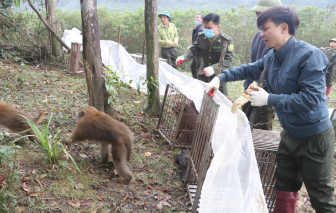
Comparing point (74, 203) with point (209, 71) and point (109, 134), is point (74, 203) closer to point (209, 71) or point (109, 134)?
point (109, 134)

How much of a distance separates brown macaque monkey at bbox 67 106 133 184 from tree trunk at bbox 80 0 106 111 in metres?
1.05

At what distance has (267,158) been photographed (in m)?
3.01

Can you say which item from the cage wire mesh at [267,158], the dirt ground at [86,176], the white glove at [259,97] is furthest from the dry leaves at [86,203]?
the white glove at [259,97]

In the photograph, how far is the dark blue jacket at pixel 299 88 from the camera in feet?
7.10

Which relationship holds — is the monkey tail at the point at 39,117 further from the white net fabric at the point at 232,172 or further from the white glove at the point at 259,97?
the white glove at the point at 259,97

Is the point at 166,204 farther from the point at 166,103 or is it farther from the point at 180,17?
the point at 180,17

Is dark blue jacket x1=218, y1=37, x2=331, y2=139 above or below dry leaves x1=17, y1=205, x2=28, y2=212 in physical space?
above

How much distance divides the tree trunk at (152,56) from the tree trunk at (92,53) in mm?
1152

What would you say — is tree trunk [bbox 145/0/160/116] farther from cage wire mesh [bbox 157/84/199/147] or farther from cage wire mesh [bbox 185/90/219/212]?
cage wire mesh [bbox 185/90/219/212]

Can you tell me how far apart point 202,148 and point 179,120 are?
1.32 m

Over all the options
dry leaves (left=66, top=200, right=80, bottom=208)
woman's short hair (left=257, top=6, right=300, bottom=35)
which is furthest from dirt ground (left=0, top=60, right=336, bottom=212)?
woman's short hair (left=257, top=6, right=300, bottom=35)

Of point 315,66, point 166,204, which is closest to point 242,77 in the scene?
point 315,66

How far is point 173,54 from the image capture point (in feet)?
30.8

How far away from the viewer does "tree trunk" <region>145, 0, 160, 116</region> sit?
5.03 meters
